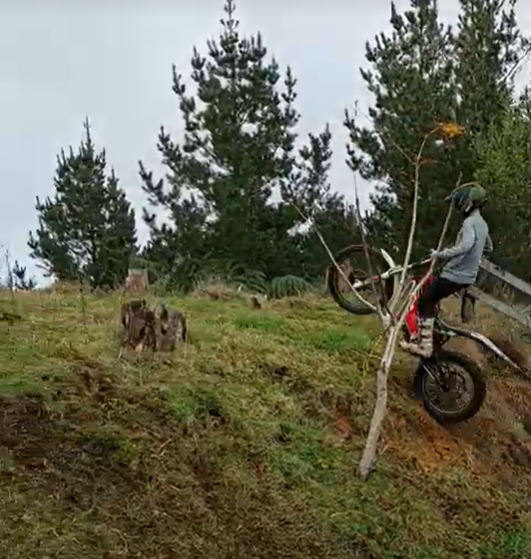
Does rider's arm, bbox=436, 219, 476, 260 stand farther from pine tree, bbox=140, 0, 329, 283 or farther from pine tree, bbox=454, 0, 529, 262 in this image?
pine tree, bbox=140, 0, 329, 283

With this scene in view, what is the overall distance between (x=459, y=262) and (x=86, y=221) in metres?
13.2

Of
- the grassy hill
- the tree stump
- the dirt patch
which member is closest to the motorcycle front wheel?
the grassy hill

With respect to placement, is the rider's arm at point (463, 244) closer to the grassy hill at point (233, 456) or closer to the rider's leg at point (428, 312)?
the rider's leg at point (428, 312)

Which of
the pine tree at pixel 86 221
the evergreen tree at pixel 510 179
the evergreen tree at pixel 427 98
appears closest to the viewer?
the evergreen tree at pixel 510 179

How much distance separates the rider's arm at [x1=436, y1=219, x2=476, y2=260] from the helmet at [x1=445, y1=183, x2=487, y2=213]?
0.14 metres

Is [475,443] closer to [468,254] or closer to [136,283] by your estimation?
[468,254]

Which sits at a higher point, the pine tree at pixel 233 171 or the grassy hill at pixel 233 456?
the pine tree at pixel 233 171

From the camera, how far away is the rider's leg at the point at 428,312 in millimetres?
7625

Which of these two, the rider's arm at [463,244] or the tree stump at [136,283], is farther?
the tree stump at [136,283]

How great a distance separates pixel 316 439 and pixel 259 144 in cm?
1263

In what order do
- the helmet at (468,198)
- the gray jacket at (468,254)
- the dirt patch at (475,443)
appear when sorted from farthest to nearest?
the helmet at (468,198)
the gray jacket at (468,254)
the dirt patch at (475,443)

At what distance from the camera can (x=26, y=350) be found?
6645 millimetres

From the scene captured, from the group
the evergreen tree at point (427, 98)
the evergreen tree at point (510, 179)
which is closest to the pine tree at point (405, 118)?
the evergreen tree at point (427, 98)

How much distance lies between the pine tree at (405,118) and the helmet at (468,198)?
8.37m
